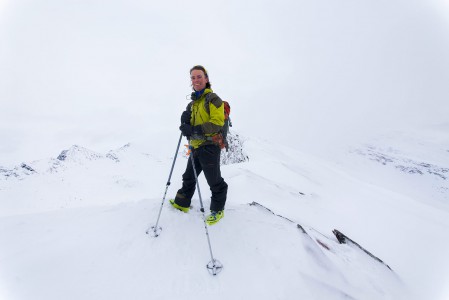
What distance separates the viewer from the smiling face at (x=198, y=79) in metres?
5.33

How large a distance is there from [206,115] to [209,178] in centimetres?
135

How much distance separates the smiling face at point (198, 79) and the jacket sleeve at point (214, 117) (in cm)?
45

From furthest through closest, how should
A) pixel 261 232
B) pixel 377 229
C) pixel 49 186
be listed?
pixel 49 186, pixel 377 229, pixel 261 232

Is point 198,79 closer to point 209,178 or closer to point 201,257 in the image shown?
point 209,178

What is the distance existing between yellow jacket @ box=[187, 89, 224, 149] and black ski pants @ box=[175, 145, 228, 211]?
0.19 metres

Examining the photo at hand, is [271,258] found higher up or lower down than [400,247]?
higher up

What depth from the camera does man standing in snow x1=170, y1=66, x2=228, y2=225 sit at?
200 inches

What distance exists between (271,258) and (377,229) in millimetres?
6407

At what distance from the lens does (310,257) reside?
4.77m

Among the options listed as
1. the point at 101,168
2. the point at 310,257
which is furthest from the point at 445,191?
the point at 310,257

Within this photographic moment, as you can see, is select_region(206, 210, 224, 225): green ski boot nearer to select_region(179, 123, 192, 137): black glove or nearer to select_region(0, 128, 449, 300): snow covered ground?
select_region(0, 128, 449, 300): snow covered ground

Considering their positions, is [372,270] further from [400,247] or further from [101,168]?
[101,168]

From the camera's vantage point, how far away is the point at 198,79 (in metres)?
5.33

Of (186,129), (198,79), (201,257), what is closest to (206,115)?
(186,129)
